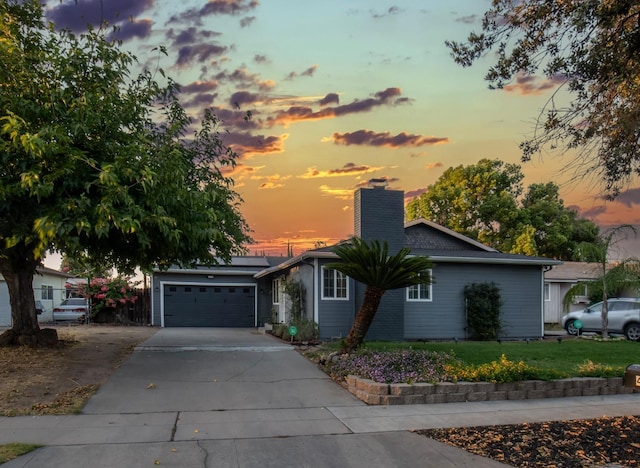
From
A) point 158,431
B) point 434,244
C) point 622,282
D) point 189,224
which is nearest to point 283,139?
point 189,224

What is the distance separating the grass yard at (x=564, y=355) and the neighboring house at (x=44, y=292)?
19347 millimetres

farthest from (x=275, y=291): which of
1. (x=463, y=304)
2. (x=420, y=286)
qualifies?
(x=463, y=304)

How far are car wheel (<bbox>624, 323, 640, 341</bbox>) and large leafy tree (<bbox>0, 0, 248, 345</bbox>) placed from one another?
15496 mm

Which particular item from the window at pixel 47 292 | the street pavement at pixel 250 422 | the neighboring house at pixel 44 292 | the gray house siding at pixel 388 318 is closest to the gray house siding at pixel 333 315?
the gray house siding at pixel 388 318

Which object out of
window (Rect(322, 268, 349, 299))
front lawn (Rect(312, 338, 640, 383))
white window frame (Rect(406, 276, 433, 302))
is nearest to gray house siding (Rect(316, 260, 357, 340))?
window (Rect(322, 268, 349, 299))

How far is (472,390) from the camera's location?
29.0 ft

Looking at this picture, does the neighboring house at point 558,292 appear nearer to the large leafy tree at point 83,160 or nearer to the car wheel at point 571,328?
the car wheel at point 571,328

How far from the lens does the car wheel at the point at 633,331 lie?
63.0 feet

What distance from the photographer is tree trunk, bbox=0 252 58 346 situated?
43.2 ft

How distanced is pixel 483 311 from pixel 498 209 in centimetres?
1976

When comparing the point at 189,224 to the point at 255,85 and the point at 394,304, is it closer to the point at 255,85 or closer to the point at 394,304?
the point at 255,85

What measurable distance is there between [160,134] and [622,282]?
16.5 meters

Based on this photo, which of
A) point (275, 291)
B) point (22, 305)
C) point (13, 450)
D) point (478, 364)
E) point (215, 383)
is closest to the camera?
point (13, 450)

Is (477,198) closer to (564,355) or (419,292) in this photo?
(419,292)
